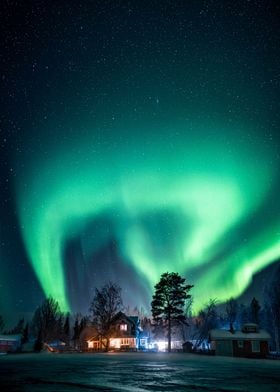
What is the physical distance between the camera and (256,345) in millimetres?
56875

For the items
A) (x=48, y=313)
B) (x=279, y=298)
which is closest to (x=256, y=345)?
(x=279, y=298)

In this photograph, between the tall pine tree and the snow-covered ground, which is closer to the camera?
the snow-covered ground

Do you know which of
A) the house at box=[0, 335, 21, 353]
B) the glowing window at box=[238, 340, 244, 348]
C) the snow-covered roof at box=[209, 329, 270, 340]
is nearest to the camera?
the glowing window at box=[238, 340, 244, 348]

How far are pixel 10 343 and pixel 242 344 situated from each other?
69792 mm

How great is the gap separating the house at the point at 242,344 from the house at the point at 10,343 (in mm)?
59474

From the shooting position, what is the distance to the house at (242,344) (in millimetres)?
56312

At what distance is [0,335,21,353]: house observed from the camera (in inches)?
3477

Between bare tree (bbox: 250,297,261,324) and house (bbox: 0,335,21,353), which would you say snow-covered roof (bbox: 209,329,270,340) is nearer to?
bare tree (bbox: 250,297,261,324)

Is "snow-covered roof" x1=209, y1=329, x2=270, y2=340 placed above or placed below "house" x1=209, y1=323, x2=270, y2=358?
above

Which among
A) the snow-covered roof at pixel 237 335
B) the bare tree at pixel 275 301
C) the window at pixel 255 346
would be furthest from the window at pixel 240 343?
the bare tree at pixel 275 301

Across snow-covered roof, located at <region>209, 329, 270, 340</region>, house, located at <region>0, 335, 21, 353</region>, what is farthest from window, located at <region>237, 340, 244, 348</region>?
house, located at <region>0, 335, 21, 353</region>

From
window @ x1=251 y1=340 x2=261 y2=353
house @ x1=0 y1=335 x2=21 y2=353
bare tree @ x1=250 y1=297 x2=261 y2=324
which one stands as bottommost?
house @ x1=0 y1=335 x2=21 y2=353

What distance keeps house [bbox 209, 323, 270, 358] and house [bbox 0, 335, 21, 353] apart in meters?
59.5

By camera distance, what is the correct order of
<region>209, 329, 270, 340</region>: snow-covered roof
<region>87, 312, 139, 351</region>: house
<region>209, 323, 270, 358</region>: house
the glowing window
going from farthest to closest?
<region>87, 312, 139, 351</region>: house < <region>209, 329, 270, 340</region>: snow-covered roof < the glowing window < <region>209, 323, 270, 358</region>: house
